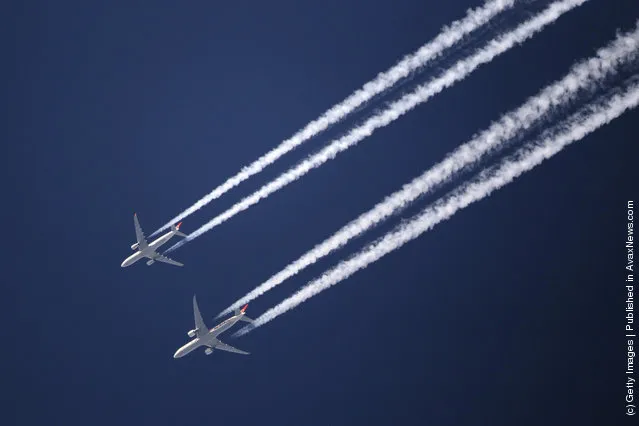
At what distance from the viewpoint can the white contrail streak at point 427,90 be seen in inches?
1427

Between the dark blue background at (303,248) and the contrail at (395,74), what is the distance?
0.95 meters

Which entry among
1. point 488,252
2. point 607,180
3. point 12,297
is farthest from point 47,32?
point 607,180

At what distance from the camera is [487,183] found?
36.1m

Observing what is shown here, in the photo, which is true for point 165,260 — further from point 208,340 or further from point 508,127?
point 508,127

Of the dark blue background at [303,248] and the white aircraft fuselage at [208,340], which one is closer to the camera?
the white aircraft fuselage at [208,340]

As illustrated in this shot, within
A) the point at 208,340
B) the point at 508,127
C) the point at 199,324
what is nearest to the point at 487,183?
the point at 508,127

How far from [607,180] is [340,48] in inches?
865

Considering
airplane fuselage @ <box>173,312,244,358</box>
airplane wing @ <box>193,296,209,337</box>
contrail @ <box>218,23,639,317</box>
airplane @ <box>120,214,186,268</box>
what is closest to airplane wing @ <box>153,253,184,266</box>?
airplane @ <box>120,214,186,268</box>

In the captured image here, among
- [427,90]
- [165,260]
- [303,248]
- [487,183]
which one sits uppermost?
[427,90]

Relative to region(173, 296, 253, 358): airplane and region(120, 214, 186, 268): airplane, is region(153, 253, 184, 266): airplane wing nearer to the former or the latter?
region(120, 214, 186, 268): airplane

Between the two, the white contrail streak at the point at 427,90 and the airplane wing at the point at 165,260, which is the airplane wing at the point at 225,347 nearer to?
the airplane wing at the point at 165,260

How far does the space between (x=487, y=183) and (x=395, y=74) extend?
28.9 feet

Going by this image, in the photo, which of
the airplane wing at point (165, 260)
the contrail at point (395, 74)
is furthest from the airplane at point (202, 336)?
the contrail at point (395, 74)

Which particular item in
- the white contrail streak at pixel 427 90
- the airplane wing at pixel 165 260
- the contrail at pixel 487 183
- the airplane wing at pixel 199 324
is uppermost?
the white contrail streak at pixel 427 90
